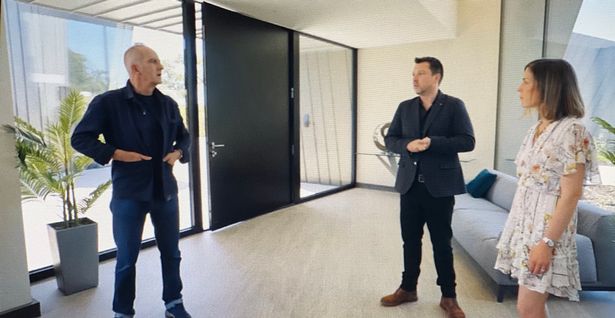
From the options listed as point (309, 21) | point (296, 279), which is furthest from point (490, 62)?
point (296, 279)

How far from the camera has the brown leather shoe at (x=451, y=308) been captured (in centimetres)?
221

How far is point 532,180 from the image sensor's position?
4.55ft

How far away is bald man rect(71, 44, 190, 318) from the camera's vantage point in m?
1.92

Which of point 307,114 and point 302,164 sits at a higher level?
point 307,114

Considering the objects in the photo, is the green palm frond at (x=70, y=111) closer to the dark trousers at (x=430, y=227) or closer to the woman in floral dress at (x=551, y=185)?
the dark trousers at (x=430, y=227)

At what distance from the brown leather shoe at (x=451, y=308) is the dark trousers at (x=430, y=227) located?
0.03 meters

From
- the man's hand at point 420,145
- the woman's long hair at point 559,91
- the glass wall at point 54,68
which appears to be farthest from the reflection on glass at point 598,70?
the glass wall at point 54,68

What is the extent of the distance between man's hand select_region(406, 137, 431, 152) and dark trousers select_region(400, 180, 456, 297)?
0.71 feet

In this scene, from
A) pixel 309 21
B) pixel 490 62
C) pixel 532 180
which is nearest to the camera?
pixel 532 180

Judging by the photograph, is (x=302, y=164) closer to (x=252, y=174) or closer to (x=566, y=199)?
(x=252, y=174)

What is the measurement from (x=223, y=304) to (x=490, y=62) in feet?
15.0

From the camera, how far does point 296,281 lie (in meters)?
2.76

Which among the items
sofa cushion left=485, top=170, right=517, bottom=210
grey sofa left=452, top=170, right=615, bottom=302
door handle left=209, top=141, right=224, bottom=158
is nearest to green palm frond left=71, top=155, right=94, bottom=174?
door handle left=209, top=141, right=224, bottom=158

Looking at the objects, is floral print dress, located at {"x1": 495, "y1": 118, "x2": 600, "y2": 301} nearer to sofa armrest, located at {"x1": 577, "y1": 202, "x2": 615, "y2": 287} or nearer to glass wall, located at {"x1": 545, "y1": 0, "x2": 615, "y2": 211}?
sofa armrest, located at {"x1": 577, "y1": 202, "x2": 615, "y2": 287}
